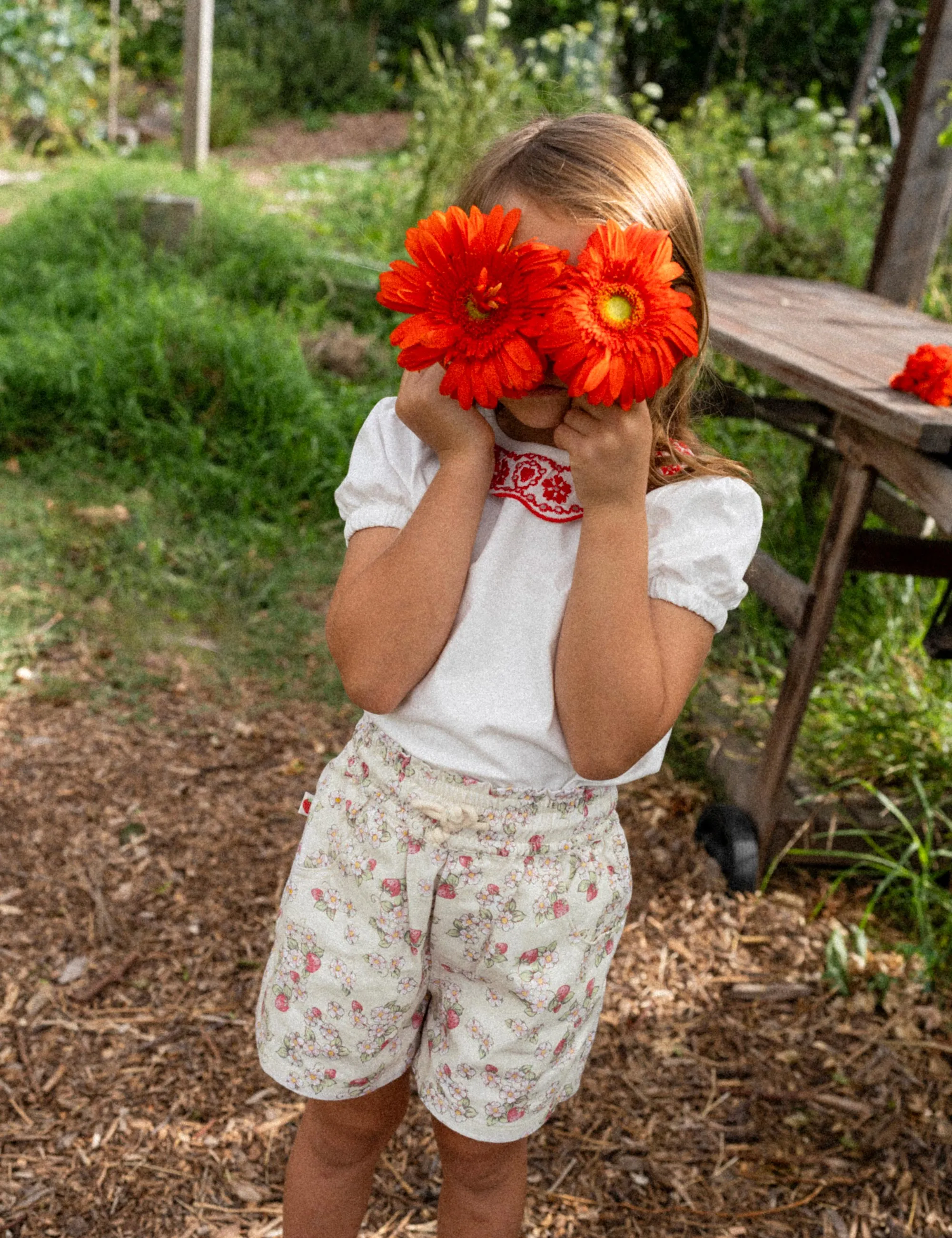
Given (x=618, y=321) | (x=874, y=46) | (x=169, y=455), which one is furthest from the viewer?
(x=874, y=46)

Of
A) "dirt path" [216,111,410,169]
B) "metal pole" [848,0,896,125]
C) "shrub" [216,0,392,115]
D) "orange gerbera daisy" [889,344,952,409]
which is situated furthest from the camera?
"shrub" [216,0,392,115]

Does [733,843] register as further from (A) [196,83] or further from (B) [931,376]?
(A) [196,83]

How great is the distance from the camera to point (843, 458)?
8.36 feet

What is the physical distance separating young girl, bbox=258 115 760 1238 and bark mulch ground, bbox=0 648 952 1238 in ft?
2.15

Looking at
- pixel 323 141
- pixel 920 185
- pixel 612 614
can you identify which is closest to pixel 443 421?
pixel 612 614

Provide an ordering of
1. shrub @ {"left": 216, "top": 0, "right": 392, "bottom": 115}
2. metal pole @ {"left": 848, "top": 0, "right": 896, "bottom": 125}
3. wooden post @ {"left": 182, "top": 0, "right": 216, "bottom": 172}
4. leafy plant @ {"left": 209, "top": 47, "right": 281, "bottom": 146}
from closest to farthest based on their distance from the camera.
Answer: wooden post @ {"left": 182, "top": 0, "right": 216, "bottom": 172}
metal pole @ {"left": 848, "top": 0, "right": 896, "bottom": 125}
leafy plant @ {"left": 209, "top": 47, "right": 281, "bottom": 146}
shrub @ {"left": 216, "top": 0, "right": 392, "bottom": 115}

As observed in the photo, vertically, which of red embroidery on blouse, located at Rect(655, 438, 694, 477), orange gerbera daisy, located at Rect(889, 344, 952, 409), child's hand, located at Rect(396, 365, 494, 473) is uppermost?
child's hand, located at Rect(396, 365, 494, 473)

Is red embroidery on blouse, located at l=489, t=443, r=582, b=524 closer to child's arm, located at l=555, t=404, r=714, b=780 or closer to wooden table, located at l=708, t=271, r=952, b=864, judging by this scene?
child's arm, located at l=555, t=404, r=714, b=780

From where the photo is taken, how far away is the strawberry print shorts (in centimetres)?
126

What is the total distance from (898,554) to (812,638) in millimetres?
258

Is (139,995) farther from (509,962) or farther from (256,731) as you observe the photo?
(509,962)

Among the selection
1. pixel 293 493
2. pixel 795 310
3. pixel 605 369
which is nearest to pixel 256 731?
pixel 293 493

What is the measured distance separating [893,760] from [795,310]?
4.11 ft

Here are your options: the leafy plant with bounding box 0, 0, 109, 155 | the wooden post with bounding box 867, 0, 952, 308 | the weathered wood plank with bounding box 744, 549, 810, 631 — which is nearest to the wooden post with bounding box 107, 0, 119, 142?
the leafy plant with bounding box 0, 0, 109, 155
